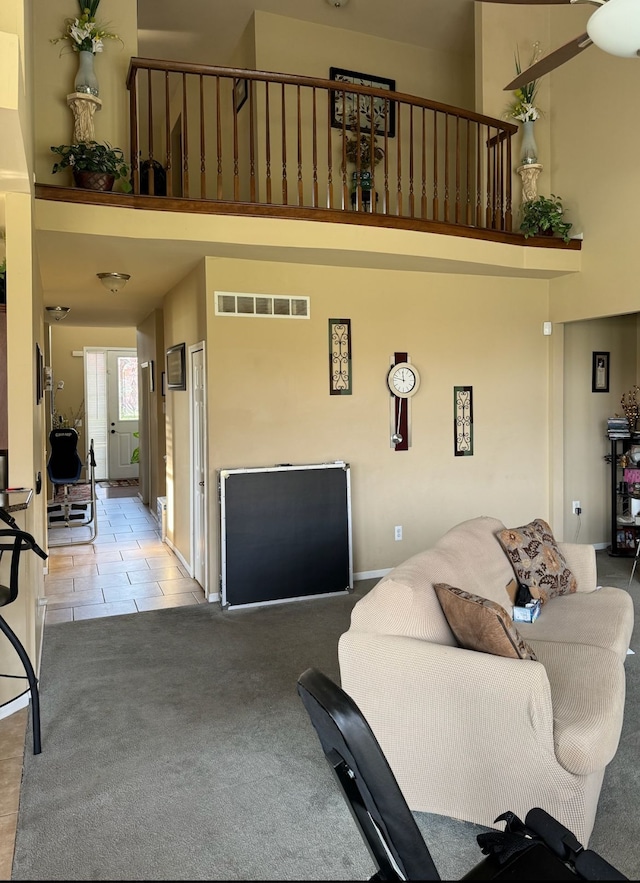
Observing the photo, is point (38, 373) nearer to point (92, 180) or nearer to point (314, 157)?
point (92, 180)

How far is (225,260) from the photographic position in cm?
476

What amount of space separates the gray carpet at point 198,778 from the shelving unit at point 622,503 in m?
2.63

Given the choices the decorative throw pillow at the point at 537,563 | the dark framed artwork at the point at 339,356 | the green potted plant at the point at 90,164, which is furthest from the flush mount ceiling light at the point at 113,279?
the decorative throw pillow at the point at 537,563

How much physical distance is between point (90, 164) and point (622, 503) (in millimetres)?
5413

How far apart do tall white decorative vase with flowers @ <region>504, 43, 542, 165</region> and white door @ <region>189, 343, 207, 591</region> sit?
127 inches

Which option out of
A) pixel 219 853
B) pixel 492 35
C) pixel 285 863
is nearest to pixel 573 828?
pixel 285 863

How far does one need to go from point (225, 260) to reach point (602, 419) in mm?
4062

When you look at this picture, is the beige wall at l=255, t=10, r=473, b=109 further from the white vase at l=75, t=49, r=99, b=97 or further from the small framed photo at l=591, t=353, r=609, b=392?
the small framed photo at l=591, t=353, r=609, b=392

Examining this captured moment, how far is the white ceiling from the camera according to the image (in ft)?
16.1

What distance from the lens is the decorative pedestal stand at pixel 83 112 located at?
4.19 m

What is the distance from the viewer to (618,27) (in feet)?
7.82

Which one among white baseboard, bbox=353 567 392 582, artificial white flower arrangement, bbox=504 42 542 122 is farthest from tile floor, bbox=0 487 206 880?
artificial white flower arrangement, bbox=504 42 542 122

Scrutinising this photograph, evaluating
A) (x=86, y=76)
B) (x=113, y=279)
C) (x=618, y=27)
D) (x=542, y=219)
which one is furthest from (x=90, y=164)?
(x=542, y=219)

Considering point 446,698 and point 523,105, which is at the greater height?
point 523,105
